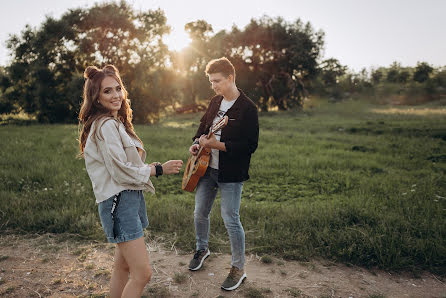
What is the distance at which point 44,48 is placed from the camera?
74.4 feet

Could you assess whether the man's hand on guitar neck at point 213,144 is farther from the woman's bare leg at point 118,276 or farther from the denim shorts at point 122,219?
the woman's bare leg at point 118,276

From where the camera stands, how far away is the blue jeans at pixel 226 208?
11.2 ft

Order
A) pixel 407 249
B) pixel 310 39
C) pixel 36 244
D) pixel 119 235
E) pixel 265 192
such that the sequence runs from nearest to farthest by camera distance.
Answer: pixel 119 235, pixel 407 249, pixel 36 244, pixel 265 192, pixel 310 39

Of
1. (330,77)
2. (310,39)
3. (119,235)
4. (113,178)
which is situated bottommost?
(119,235)

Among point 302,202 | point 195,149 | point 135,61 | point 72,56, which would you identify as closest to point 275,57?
point 135,61

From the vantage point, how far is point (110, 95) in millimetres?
2418

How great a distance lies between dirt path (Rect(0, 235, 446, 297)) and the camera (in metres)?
3.45

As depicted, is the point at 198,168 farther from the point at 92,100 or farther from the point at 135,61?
the point at 135,61

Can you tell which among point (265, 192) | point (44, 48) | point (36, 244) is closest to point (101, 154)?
point (36, 244)

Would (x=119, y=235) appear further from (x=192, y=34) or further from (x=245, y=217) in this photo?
(x=192, y=34)

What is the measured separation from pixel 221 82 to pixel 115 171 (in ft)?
5.19

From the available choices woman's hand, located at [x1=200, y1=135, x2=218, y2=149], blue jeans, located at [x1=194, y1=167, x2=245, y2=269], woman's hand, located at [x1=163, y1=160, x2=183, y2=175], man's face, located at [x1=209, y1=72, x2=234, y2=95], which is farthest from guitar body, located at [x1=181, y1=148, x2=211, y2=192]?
woman's hand, located at [x1=163, y1=160, x2=183, y2=175]

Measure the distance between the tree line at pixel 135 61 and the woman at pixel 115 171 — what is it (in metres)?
20.8

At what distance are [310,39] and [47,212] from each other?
2762 cm
